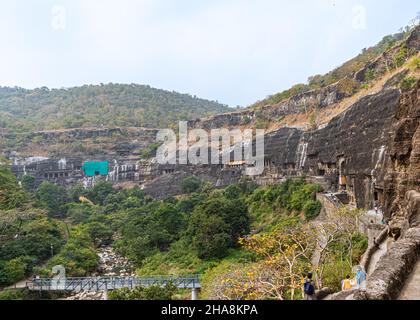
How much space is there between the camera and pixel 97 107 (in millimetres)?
100500

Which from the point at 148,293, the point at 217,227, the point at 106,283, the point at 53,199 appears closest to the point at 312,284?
the point at 148,293

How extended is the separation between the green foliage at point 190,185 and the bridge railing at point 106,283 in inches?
914

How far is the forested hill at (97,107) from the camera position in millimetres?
83438

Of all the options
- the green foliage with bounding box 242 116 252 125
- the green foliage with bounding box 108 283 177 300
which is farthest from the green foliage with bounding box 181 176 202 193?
the green foliage with bounding box 108 283 177 300

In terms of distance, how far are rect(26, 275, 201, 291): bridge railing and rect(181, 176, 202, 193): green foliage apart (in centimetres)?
2322

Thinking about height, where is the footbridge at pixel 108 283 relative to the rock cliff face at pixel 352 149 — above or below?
below

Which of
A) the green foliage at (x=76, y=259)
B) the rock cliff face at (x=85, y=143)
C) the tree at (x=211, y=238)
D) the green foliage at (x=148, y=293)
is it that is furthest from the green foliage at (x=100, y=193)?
Answer: the green foliage at (x=148, y=293)

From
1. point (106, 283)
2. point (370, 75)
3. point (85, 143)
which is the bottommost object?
point (106, 283)

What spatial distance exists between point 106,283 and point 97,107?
88470mm

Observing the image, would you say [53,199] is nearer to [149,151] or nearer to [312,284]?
[149,151]

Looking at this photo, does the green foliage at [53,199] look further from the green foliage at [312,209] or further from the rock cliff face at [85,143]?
the green foliage at [312,209]

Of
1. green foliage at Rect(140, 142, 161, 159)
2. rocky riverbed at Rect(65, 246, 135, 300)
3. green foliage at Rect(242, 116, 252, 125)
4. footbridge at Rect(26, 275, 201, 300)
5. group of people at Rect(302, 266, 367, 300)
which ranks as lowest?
rocky riverbed at Rect(65, 246, 135, 300)

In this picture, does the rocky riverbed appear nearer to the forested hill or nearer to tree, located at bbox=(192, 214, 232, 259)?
tree, located at bbox=(192, 214, 232, 259)

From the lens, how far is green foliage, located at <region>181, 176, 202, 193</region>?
4372cm
